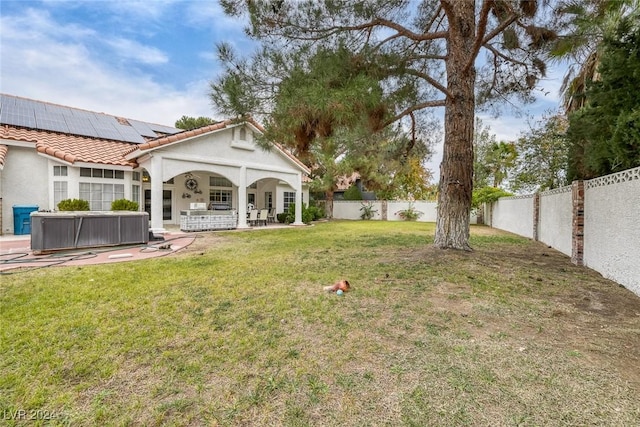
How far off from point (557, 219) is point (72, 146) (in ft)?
64.6

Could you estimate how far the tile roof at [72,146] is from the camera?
12445 mm

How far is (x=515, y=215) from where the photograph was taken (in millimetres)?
15984

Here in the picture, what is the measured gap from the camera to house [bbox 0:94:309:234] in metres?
12.5

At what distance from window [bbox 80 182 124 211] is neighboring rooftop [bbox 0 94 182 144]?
407 cm

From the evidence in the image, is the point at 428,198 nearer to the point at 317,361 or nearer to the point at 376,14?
the point at 376,14

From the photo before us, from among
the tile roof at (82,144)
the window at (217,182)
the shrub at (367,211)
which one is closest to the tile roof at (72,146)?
the tile roof at (82,144)

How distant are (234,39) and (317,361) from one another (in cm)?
721

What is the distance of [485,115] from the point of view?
10.8m

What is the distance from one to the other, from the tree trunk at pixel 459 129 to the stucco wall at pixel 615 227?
2.58 meters

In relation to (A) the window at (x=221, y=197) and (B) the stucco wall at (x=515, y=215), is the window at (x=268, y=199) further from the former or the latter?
(B) the stucco wall at (x=515, y=215)

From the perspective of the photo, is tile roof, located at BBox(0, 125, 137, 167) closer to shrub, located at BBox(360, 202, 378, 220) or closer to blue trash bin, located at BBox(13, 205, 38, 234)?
blue trash bin, located at BBox(13, 205, 38, 234)

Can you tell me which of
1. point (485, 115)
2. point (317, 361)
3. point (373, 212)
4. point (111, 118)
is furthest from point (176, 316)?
point (373, 212)

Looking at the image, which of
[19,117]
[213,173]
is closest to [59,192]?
[19,117]

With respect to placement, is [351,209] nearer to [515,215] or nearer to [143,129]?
[515,215]
